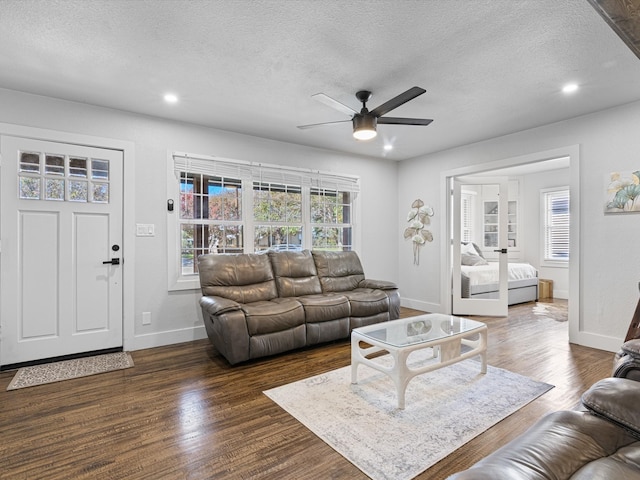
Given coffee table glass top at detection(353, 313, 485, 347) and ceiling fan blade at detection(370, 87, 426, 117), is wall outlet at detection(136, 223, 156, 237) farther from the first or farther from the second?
ceiling fan blade at detection(370, 87, 426, 117)

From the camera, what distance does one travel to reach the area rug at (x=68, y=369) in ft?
9.09

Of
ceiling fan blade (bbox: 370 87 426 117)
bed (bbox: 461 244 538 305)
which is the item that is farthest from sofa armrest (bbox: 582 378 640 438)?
bed (bbox: 461 244 538 305)

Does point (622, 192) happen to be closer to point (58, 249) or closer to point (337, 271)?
point (337, 271)

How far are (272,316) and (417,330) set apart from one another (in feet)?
4.36

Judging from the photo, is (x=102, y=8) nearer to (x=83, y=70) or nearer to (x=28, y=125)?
(x=83, y=70)

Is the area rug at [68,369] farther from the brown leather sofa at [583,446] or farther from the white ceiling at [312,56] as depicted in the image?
the brown leather sofa at [583,446]

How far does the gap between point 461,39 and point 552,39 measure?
609 millimetres

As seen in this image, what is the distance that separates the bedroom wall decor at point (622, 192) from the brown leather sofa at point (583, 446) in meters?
2.93

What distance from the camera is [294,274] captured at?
4176 mm

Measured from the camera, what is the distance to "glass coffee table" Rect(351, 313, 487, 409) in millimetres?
2311

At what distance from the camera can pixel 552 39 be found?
2.27m

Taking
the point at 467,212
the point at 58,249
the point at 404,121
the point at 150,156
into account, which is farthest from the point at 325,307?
the point at 467,212

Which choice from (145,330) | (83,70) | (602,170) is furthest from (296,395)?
(602,170)

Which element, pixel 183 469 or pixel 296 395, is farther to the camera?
pixel 296 395
